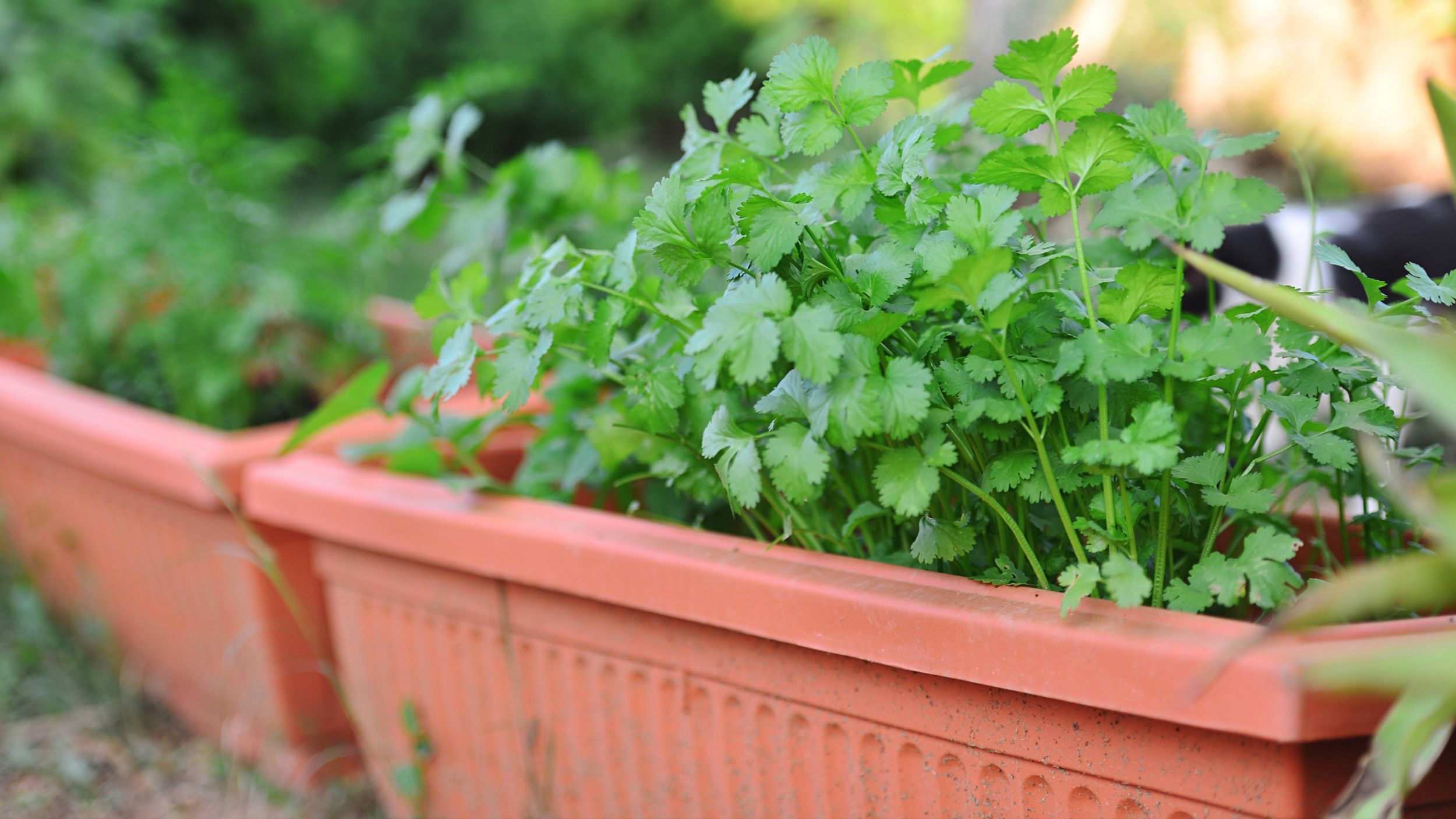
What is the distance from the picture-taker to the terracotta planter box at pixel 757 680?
1.85 feet

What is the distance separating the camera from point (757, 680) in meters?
0.76

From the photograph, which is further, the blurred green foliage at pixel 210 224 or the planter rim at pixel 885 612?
the blurred green foliage at pixel 210 224

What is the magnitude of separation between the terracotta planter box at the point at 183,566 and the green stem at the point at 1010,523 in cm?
79

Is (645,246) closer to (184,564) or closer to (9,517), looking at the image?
(184,564)

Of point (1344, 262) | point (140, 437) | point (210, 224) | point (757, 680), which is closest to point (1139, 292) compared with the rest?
point (1344, 262)

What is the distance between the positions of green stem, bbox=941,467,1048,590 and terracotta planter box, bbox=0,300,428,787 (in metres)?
0.79

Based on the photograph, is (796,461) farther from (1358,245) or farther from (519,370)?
(1358,245)

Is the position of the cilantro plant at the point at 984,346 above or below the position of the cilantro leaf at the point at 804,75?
below

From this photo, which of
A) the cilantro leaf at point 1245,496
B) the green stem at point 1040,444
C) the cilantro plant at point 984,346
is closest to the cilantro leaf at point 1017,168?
the cilantro plant at point 984,346

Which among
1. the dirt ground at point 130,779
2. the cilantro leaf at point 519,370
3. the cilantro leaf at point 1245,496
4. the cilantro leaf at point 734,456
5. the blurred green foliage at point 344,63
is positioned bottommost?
the dirt ground at point 130,779

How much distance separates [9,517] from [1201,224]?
1827mm

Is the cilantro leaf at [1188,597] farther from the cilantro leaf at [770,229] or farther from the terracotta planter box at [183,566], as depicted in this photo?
the terracotta planter box at [183,566]

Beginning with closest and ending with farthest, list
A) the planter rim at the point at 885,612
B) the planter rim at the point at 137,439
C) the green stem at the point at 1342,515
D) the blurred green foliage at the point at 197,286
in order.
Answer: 1. the planter rim at the point at 885,612
2. the green stem at the point at 1342,515
3. the planter rim at the point at 137,439
4. the blurred green foliage at the point at 197,286

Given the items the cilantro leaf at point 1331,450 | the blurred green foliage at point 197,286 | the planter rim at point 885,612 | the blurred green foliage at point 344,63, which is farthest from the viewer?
the blurred green foliage at point 344,63
